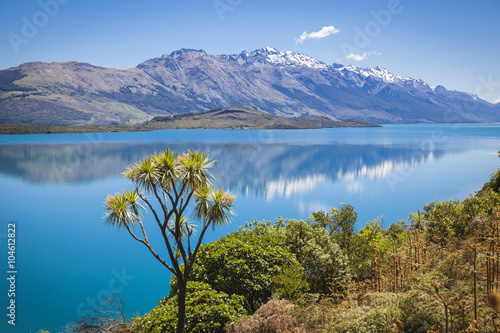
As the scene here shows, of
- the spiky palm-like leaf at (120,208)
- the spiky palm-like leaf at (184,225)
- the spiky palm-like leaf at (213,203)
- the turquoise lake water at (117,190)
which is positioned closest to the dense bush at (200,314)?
the spiky palm-like leaf at (184,225)

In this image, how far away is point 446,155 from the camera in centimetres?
11825

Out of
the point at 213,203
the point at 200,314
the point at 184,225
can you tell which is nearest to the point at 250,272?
the point at 200,314

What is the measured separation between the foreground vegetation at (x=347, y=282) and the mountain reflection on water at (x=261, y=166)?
4448 cm

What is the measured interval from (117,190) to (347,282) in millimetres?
62204

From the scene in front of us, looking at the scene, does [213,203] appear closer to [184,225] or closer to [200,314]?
[184,225]

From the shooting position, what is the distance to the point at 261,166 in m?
105

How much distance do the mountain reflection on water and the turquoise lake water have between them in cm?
33

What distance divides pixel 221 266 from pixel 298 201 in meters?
45.7

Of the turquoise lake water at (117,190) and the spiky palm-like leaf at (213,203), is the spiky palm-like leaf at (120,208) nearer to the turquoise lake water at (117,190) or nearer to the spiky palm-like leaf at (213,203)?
the spiky palm-like leaf at (213,203)

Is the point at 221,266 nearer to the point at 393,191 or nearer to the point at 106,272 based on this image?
the point at 106,272

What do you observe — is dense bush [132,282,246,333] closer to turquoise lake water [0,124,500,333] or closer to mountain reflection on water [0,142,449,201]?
turquoise lake water [0,124,500,333]

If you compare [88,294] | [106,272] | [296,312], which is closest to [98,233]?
[106,272]

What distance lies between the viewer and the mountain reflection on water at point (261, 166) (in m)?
81.1

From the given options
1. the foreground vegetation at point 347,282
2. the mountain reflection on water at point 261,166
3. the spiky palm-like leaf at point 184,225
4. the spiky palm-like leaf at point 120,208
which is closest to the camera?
the foreground vegetation at point 347,282
